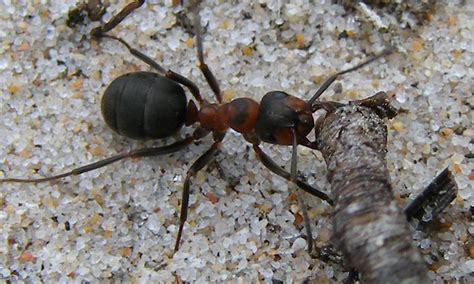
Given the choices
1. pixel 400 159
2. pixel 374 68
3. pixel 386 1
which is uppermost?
pixel 386 1

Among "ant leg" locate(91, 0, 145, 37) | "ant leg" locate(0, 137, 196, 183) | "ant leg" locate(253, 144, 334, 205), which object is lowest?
"ant leg" locate(253, 144, 334, 205)

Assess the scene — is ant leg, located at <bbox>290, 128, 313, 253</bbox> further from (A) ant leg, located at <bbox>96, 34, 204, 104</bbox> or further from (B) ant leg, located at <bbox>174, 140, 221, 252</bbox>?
(A) ant leg, located at <bbox>96, 34, 204, 104</bbox>

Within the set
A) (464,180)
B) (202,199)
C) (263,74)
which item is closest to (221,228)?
(202,199)

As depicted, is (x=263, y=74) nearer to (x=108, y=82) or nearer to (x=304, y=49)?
(x=304, y=49)

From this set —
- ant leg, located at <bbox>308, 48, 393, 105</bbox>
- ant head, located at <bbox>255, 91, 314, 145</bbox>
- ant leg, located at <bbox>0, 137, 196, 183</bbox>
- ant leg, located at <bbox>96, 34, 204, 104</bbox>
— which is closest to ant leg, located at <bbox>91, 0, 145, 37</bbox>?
ant leg, located at <bbox>96, 34, 204, 104</bbox>

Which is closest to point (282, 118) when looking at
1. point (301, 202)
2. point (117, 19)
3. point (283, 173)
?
point (283, 173)

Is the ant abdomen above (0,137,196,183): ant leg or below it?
above
